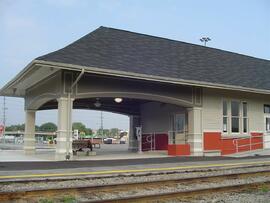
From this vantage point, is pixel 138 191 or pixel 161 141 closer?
pixel 138 191

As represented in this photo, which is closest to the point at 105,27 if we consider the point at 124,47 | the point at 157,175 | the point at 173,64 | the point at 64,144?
the point at 124,47

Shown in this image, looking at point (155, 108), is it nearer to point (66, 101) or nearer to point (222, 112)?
point (222, 112)

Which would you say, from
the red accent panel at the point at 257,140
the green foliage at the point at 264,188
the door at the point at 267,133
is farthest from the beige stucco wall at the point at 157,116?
the green foliage at the point at 264,188

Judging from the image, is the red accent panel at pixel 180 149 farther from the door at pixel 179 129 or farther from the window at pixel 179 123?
the window at pixel 179 123

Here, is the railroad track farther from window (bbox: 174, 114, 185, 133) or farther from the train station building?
window (bbox: 174, 114, 185, 133)

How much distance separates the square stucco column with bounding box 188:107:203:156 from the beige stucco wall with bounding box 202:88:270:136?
0.38 metres

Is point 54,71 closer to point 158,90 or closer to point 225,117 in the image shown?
point 158,90

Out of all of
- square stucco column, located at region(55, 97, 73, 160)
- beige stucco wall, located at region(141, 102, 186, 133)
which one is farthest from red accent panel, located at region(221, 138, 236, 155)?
square stucco column, located at region(55, 97, 73, 160)

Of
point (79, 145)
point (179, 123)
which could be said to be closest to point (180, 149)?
point (179, 123)

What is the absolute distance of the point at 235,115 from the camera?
2472 cm

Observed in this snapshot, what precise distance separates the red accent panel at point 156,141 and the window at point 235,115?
4.04 meters

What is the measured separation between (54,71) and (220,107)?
32.2 feet

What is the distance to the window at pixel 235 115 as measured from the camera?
24.5m

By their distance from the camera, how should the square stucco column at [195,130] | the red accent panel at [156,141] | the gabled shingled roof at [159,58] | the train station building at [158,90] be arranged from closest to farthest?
the train station building at [158,90] < the gabled shingled roof at [159,58] < the square stucco column at [195,130] < the red accent panel at [156,141]
